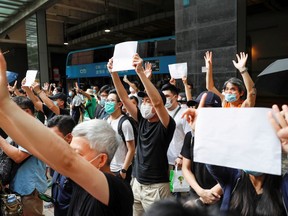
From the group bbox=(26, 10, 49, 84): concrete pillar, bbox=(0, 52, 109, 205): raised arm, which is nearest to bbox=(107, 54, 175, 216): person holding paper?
bbox=(0, 52, 109, 205): raised arm

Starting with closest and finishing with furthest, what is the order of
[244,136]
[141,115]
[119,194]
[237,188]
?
[244,136] < [119,194] < [237,188] < [141,115]

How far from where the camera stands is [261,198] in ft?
4.92

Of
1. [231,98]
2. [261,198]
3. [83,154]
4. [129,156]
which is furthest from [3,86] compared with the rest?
[231,98]

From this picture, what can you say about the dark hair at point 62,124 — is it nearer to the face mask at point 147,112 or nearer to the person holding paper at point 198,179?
the face mask at point 147,112

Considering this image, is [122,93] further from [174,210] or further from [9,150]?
[174,210]

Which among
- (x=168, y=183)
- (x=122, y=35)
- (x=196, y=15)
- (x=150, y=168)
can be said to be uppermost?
(x=122, y=35)

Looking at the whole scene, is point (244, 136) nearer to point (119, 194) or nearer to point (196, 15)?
point (119, 194)

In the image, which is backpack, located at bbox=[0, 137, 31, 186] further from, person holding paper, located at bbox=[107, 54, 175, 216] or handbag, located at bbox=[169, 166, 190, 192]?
handbag, located at bbox=[169, 166, 190, 192]

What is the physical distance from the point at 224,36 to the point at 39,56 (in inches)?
370

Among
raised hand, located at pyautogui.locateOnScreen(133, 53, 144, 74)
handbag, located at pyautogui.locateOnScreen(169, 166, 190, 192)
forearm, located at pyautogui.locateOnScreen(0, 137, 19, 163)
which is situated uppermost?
raised hand, located at pyautogui.locateOnScreen(133, 53, 144, 74)

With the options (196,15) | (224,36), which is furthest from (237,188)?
(196,15)

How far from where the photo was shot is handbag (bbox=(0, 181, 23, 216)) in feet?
7.21

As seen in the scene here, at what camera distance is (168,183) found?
2756 mm

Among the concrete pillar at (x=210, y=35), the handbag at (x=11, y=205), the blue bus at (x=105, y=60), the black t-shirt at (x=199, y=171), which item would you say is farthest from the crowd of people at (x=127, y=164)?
the blue bus at (x=105, y=60)
